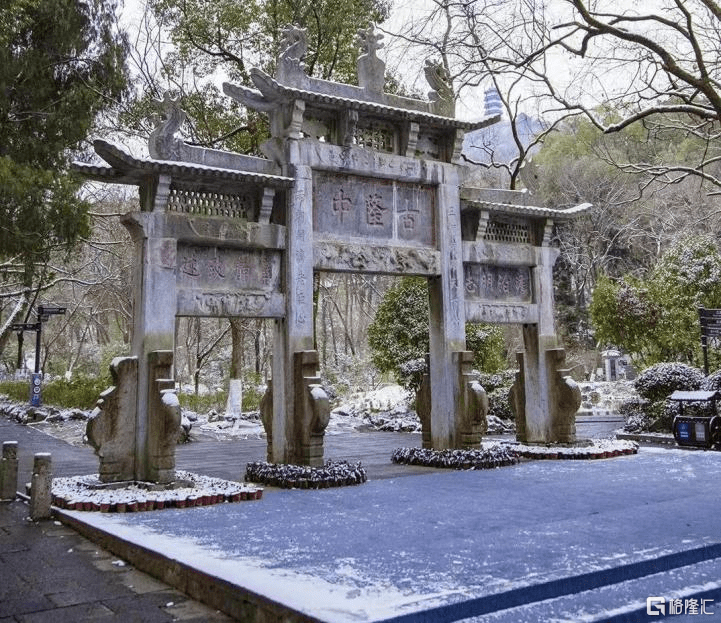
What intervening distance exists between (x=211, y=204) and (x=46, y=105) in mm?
5603

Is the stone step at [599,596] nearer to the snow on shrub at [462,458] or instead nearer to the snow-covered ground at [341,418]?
the snow on shrub at [462,458]

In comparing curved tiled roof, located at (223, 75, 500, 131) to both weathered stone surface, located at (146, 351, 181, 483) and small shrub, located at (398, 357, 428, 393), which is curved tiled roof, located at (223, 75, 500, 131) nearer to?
weathered stone surface, located at (146, 351, 181, 483)

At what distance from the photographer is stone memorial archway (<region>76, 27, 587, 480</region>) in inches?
348

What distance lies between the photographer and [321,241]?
33.4ft

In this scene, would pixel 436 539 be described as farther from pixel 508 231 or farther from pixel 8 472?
pixel 508 231

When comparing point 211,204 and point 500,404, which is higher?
point 211,204

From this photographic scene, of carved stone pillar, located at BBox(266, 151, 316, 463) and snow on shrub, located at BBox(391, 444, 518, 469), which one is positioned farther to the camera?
snow on shrub, located at BBox(391, 444, 518, 469)

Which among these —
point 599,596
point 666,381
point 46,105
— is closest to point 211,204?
point 46,105

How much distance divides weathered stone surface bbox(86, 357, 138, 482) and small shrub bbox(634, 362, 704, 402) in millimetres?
11919

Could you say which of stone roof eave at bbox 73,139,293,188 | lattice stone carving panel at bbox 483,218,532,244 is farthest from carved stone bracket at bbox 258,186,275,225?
lattice stone carving panel at bbox 483,218,532,244

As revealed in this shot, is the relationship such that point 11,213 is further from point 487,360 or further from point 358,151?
point 487,360

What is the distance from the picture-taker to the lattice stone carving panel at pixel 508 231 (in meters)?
12.2

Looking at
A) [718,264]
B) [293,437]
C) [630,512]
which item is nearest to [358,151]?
[293,437]

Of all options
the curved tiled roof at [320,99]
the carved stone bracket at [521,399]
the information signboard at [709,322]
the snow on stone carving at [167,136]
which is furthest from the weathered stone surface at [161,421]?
the information signboard at [709,322]
